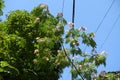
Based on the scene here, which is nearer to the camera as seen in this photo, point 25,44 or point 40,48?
point 40,48

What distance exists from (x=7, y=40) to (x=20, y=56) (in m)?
0.89

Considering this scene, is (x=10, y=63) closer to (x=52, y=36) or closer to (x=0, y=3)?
(x=0, y=3)

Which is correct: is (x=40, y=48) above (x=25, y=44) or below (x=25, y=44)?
below

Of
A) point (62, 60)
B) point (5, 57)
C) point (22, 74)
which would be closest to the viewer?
point (62, 60)

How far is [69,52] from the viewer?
380 inches

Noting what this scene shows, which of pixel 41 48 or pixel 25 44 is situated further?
pixel 25 44

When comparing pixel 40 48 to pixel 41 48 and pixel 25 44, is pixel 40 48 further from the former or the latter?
pixel 25 44

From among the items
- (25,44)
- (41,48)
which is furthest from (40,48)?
(25,44)

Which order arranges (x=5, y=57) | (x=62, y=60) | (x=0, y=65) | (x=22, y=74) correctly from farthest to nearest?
(x=22, y=74), (x=5, y=57), (x=0, y=65), (x=62, y=60)

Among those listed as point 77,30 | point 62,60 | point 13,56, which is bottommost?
point 62,60

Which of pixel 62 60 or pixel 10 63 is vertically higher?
pixel 10 63

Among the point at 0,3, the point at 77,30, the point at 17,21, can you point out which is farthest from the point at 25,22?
the point at 77,30

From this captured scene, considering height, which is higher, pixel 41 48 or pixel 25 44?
pixel 25 44

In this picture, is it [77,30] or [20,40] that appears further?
[20,40]
